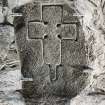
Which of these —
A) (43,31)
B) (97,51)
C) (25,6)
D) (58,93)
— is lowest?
(58,93)

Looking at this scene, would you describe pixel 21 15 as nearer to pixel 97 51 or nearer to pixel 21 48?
pixel 21 48

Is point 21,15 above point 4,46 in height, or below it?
above

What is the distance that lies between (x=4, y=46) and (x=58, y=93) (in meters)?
0.39

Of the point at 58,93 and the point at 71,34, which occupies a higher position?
the point at 71,34

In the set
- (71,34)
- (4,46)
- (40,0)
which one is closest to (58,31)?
(71,34)

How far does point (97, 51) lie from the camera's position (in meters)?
1.35

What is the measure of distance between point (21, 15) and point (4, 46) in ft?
0.62

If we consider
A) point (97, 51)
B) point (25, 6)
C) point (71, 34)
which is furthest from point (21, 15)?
point (97, 51)

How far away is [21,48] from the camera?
136 cm

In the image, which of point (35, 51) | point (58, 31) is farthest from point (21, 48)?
point (58, 31)

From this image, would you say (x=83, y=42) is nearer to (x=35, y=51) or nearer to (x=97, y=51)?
(x=97, y=51)

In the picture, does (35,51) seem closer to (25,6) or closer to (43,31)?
(43,31)

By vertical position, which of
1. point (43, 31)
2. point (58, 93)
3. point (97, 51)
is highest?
point (43, 31)

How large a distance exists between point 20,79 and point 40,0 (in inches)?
17.4
